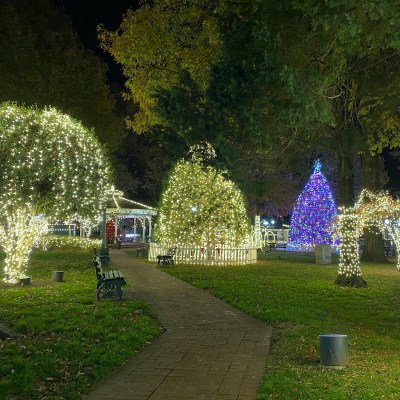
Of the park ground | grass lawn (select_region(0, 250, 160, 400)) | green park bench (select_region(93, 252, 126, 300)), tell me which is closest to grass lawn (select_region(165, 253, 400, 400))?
the park ground

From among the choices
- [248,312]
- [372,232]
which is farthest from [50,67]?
[248,312]

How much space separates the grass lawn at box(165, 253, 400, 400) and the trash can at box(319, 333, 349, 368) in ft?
0.42

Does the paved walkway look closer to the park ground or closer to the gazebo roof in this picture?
the park ground

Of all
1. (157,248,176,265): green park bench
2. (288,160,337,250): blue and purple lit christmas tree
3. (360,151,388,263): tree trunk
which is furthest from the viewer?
(288,160,337,250): blue and purple lit christmas tree

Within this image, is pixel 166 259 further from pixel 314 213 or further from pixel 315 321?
pixel 314 213

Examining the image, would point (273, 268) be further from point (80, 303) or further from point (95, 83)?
point (95, 83)

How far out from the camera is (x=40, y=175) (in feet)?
48.9

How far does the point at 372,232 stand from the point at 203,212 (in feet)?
32.0

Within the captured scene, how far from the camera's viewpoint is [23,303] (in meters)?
11.5

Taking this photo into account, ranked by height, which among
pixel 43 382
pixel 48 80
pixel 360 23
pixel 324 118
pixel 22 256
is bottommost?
pixel 43 382

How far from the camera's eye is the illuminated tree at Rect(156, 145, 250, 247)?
22406mm

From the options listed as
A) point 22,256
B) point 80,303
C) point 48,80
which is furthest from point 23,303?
point 48,80

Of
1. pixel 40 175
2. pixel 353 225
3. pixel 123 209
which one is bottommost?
pixel 353 225

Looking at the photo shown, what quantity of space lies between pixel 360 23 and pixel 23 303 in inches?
350
